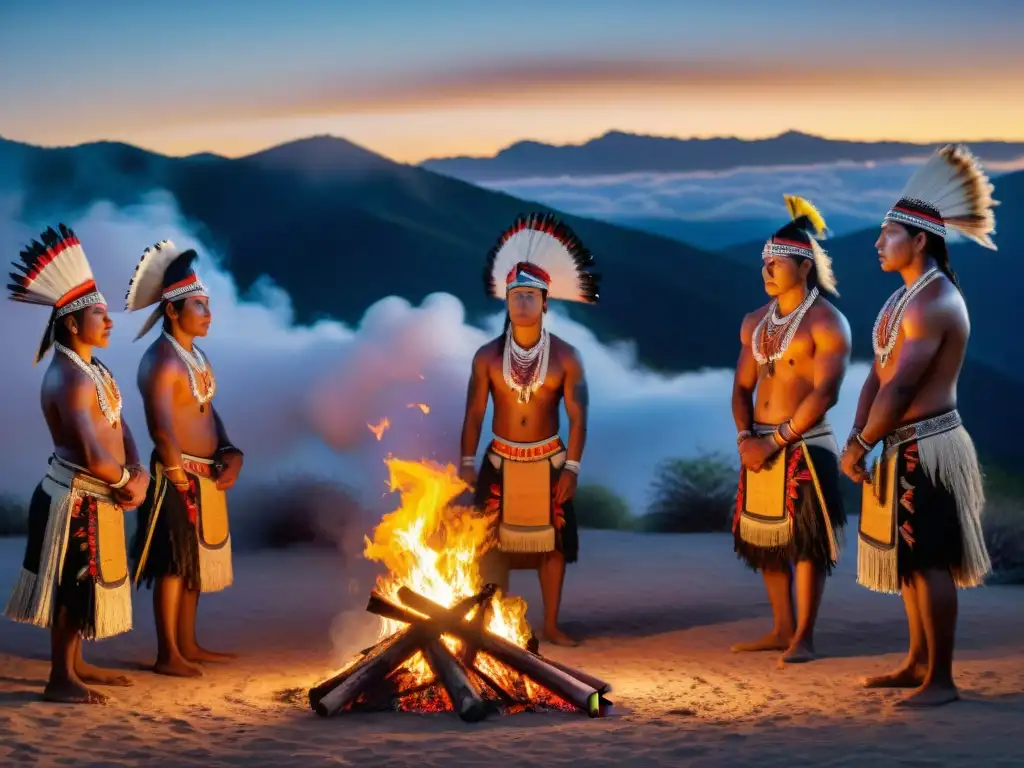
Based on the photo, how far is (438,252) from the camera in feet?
38.6

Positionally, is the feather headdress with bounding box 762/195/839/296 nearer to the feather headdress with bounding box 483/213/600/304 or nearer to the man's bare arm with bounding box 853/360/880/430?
the man's bare arm with bounding box 853/360/880/430

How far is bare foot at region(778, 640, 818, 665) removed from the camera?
589 cm

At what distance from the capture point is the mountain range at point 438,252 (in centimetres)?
1123

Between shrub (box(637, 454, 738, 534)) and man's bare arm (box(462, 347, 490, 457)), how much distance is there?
4589mm

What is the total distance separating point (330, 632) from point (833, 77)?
231 inches

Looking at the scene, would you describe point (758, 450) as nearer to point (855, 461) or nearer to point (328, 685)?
point (855, 461)

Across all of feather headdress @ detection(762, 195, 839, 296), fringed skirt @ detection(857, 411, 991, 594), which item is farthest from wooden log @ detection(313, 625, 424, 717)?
feather headdress @ detection(762, 195, 839, 296)

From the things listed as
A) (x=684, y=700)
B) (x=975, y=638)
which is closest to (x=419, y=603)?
(x=684, y=700)

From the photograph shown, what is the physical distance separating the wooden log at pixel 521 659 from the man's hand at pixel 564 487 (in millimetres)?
1150

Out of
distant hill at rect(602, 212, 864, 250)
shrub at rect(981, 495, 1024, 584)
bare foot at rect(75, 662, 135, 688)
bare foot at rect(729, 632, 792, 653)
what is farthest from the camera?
distant hill at rect(602, 212, 864, 250)

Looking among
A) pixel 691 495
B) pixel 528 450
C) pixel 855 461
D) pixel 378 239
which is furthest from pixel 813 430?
pixel 378 239

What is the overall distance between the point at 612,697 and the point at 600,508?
18.9 ft

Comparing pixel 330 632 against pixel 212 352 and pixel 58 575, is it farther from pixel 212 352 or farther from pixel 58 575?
pixel 212 352

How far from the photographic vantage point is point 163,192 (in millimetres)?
11211
